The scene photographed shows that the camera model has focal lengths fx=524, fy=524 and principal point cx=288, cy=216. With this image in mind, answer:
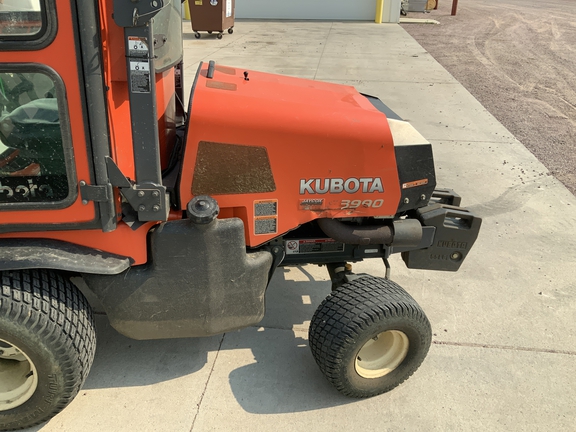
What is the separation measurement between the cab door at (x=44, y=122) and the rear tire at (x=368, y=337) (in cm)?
118

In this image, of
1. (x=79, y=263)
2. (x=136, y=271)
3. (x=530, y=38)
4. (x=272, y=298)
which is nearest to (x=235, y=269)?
(x=136, y=271)

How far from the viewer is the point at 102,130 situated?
1981 millimetres

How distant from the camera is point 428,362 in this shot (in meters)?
2.99

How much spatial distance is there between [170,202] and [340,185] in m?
0.80

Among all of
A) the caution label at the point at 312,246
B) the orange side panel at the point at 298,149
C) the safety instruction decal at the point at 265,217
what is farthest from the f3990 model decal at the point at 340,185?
the caution label at the point at 312,246

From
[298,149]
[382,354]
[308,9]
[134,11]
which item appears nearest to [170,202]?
[298,149]

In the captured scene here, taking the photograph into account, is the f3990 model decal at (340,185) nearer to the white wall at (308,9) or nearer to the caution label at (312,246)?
the caution label at (312,246)

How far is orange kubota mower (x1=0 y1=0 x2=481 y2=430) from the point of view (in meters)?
1.93

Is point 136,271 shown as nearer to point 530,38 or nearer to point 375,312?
point 375,312

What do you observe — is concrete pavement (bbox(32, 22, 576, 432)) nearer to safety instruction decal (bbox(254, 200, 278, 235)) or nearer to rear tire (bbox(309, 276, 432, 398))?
rear tire (bbox(309, 276, 432, 398))

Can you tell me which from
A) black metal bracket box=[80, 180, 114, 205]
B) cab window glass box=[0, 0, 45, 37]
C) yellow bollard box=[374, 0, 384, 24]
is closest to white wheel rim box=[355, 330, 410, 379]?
black metal bracket box=[80, 180, 114, 205]

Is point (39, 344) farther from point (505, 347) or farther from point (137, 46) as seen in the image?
point (505, 347)

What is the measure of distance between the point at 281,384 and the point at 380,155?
130 cm

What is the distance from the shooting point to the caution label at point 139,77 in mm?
1924
